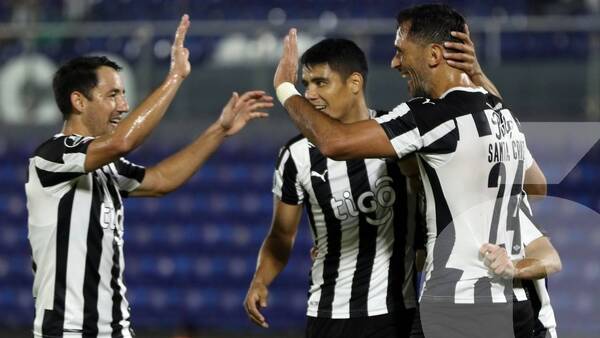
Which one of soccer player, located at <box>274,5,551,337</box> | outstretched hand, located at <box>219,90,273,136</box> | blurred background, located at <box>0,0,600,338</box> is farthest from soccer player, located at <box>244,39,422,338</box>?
blurred background, located at <box>0,0,600,338</box>

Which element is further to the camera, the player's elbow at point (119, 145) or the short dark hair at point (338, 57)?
the short dark hair at point (338, 57)

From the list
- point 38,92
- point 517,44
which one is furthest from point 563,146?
point 38,92

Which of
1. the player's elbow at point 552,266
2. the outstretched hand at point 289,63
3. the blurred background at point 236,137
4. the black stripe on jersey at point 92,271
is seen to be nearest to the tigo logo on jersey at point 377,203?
the outstretched hand at point 289,63

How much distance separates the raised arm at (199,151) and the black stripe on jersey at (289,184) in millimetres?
295

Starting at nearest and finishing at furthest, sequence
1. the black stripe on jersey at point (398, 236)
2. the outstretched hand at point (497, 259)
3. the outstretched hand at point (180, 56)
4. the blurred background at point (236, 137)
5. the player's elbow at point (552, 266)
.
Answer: the outstretched hand at point (497, 259), the player's elbow at point (552, 266), the outstretched hand at point (180, 56), the black stripe on jersey at point (398, 236), the blurred background at point (236, 137)

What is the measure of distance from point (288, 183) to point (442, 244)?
4.15 ft

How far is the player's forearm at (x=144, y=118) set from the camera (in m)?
4.58

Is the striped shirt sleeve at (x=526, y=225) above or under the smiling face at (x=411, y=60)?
under

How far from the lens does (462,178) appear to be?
3.99 metres

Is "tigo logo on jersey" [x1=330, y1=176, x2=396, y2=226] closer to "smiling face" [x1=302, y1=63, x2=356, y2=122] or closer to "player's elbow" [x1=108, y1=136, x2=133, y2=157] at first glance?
"smiling face" [x1=302, y1=63, x2=356, y2=122]

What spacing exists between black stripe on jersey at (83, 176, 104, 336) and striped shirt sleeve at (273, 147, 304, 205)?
928 millimetres

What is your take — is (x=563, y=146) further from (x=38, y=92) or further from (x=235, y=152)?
(x=38, y=92)

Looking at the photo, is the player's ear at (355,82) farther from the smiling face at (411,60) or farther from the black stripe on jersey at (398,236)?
the smiling face at (411,60)

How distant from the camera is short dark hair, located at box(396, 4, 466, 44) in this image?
4113 mm
